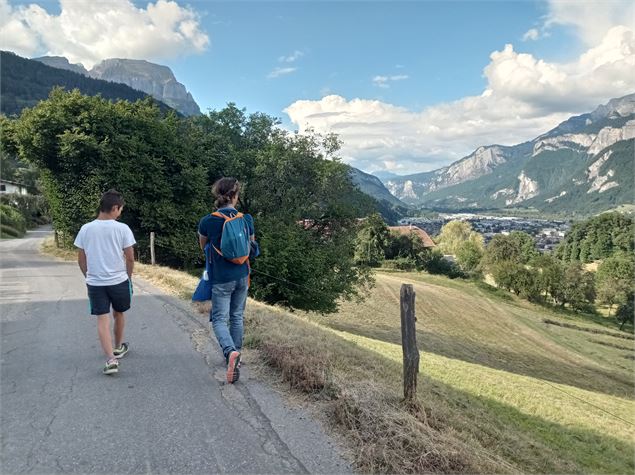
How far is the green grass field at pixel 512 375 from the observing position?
21.3ft

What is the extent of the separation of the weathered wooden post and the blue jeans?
1900mm

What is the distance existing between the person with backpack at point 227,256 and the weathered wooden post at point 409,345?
6.14 feet

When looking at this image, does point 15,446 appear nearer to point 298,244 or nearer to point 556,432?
point 556,432

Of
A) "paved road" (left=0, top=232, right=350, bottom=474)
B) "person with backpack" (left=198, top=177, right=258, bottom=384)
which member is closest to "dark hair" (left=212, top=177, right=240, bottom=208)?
"person with backpack" (left=198, top=177, right=258, bottom=384)

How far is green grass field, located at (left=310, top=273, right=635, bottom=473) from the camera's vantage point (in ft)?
21.3

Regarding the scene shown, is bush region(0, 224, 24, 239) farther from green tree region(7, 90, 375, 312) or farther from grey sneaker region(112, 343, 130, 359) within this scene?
grey sneaker region(112, 343, 130, 359)

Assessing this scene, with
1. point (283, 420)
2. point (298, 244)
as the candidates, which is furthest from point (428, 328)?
point (283, 420)

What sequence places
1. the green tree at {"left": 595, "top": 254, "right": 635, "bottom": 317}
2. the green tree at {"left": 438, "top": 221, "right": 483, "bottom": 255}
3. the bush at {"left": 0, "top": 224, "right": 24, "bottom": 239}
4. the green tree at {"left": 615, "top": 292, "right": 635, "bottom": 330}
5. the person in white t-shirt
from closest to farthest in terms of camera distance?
the person in white t-shirt < the bush at {"left": 0, "top": 224, "right": 24, "bottom": 239} < the green tree at {"left": 615, "top": 292, "right": 635, "bottom": 330} < the green tree at {"left": 595, "top": 254, "right": 635, "bottom": 317} < the green tree at {"left": 438, "top": 221, "right": 483, "bottom": 255}

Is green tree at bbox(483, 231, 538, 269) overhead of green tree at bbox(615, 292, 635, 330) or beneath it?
overhead

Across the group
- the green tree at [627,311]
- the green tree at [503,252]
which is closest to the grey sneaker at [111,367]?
the green tree at [627,311]

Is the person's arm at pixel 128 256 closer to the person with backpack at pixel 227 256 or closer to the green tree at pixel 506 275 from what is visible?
the person with backpack at pixel 227 256

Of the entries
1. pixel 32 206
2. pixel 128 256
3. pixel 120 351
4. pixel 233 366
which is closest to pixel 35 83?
pixel 32 206

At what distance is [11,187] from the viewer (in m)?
70.9

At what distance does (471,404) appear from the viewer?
26.2 feet
